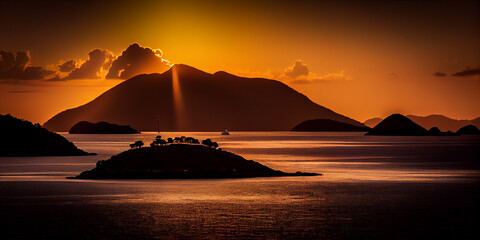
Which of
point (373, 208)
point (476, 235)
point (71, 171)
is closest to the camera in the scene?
point (476, 235)

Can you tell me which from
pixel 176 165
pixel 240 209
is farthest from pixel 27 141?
pixel 240 209

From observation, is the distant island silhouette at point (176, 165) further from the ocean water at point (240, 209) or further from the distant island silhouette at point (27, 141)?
the distant island silhouette at point (27, 141)

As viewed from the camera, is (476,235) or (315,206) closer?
(476,235)

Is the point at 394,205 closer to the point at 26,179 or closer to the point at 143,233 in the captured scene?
the point at 143,233

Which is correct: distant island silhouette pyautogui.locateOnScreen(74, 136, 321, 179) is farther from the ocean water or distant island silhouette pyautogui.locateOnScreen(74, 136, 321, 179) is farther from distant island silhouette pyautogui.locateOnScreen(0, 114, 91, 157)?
distant island silhouette pyautogui.locateOnScreen(0, 114, 91, 157)

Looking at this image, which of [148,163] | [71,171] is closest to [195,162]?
[148,163]

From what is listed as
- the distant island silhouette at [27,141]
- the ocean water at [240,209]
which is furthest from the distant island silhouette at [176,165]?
the distant island silhouette at [27,141]

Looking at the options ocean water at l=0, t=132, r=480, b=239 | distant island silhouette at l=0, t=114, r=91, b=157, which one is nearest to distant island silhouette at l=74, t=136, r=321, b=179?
ocean water at l=0, t=132, r=480, b=239
